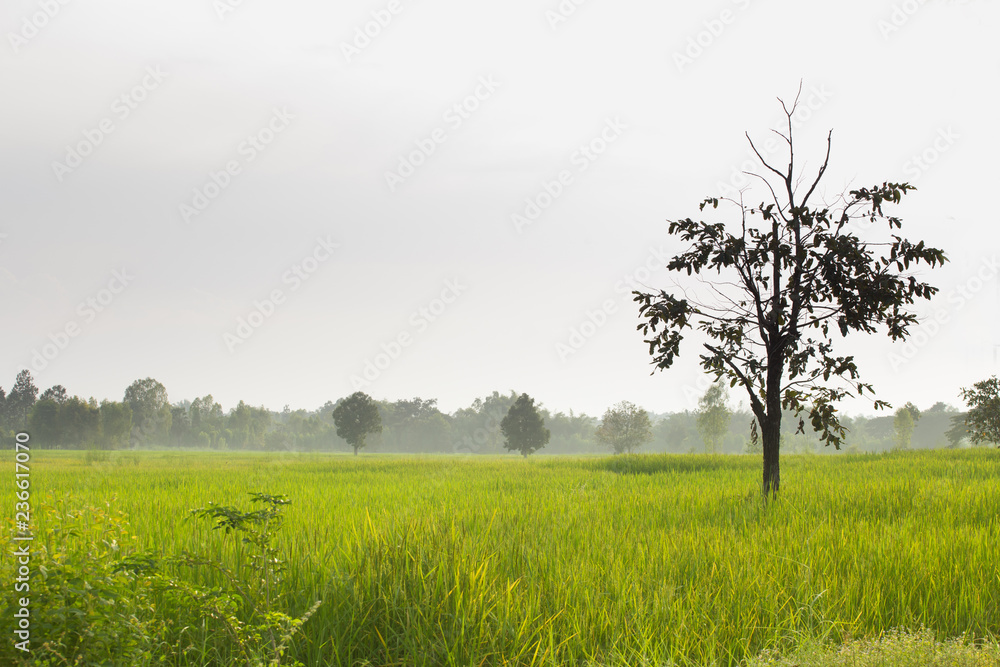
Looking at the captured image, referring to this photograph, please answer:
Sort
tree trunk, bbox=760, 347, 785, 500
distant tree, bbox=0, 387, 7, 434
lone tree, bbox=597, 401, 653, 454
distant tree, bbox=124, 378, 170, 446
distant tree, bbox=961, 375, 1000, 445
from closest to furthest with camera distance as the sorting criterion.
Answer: tree trunk, bbox=760, 347, 785, 500, distant tree, bbox=961, 375, 1000, 445, lone tree, bbox=597, 401, 653, 454, distant tree, bbox=0, 387, 7, 434, distant tree, bbox=124, 378, 170, 446

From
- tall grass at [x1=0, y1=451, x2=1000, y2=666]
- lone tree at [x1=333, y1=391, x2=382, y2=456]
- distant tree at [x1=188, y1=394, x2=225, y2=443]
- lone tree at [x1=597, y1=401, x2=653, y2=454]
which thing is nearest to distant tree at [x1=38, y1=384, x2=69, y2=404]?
distant tree at [x1=188, y1=394, x2=225, y2=443]

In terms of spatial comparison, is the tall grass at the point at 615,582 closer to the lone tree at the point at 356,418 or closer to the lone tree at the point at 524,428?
the lone tree at the point at 524,428

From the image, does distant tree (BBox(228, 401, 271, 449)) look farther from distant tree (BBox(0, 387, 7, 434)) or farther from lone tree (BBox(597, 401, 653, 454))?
lone tree (BBox(597, 401, 653, 454))

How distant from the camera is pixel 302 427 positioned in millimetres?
129750

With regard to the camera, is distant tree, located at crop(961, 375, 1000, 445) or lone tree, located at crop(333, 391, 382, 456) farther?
lone tree, located at crop(333, 391, 382, 456)

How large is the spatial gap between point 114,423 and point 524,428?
61.5 meters

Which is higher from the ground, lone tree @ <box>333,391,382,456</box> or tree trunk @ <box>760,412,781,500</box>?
tree trunk @ <box>760,412,781,500</box>

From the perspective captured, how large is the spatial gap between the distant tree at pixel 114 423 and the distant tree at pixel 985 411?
314ft

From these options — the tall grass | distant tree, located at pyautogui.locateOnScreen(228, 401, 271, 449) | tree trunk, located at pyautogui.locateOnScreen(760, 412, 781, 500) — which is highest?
tree trunk, located at pyautogui.locateOnScreen(760, 412, 781, 500)

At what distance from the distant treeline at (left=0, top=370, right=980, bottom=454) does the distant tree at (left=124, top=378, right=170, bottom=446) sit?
16 cm

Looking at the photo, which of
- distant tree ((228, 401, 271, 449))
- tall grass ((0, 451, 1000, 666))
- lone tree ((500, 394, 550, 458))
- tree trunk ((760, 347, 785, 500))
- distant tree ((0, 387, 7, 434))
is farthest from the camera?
distant tree ((228, 401, 271, 449))

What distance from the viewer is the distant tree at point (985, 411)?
93.0ft

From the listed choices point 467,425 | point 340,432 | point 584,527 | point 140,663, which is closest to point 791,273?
point 584,527

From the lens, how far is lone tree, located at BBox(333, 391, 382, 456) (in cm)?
6619
